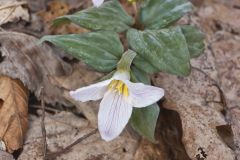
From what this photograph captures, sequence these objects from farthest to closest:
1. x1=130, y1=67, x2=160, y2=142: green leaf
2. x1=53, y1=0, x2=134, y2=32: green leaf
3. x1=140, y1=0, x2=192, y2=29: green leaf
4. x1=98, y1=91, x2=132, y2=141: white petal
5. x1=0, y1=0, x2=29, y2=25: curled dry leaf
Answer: x1=0, y1=0, x2=29, y2=25: curled dry leaf < x1=140, y1=0, x2=192, y2=29: green leaf < x1=53, y1=0, x2=134, y2=32: green leaf < x1=130, y1=67, x2=160, y2=142: green leaf < x1=98, y1=91, x2=132, y2=141: white petal

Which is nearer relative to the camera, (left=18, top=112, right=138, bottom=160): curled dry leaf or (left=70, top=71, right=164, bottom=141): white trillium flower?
(left=70, top=71, right=164, bottom=141): white trillium flower

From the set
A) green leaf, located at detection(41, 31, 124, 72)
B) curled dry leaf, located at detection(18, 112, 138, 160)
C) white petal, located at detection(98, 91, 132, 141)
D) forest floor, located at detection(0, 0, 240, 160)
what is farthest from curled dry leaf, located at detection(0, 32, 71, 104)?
white petal, located at detection(98, 91, 132, 141)

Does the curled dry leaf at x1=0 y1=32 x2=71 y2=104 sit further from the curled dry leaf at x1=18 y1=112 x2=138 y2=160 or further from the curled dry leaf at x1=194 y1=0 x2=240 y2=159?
the curled dry leaf at x1=194 y1=0 x2=240 y2=159

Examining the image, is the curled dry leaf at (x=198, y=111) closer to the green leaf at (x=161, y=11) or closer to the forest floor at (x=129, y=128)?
the forest floor at (x=129, y=128)

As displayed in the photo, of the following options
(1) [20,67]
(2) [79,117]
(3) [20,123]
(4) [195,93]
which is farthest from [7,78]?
(4) [195,93]

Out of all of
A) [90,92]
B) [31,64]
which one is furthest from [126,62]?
[31,64]

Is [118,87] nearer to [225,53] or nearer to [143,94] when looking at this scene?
[143,94]
